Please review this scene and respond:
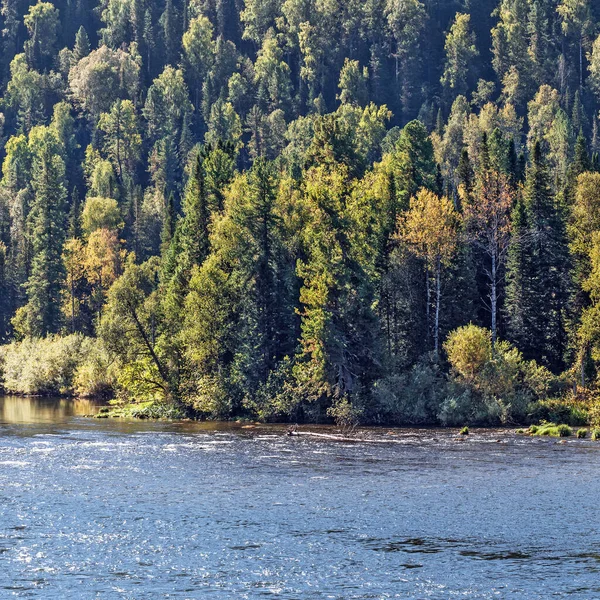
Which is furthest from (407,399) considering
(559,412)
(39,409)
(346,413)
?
(39,409)

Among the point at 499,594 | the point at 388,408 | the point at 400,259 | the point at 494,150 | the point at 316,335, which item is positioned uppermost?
the point at 494,150

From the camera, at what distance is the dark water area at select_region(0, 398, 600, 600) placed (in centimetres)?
5212

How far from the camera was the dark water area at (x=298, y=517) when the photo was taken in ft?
171

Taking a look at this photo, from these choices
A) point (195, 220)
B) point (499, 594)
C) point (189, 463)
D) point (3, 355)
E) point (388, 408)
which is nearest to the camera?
point (499, 594)

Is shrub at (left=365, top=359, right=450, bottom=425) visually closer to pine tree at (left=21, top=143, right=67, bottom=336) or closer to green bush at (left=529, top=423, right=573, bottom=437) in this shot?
green bush at (left=529, top=423, right=573, bottom=437)

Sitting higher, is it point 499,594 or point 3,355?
point 3,355

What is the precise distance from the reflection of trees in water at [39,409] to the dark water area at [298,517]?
15978mm

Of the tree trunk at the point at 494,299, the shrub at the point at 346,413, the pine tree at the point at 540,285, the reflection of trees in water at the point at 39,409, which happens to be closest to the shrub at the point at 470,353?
the tree trunk at the point at 494,299

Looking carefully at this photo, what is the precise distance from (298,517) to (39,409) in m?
65.7

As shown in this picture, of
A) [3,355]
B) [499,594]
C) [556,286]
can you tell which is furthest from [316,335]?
[3,355]

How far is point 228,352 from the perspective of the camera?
113250 mm

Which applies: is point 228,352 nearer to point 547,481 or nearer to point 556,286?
point 556,286

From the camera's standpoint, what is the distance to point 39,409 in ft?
406

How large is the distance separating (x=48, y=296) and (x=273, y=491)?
107 metres
